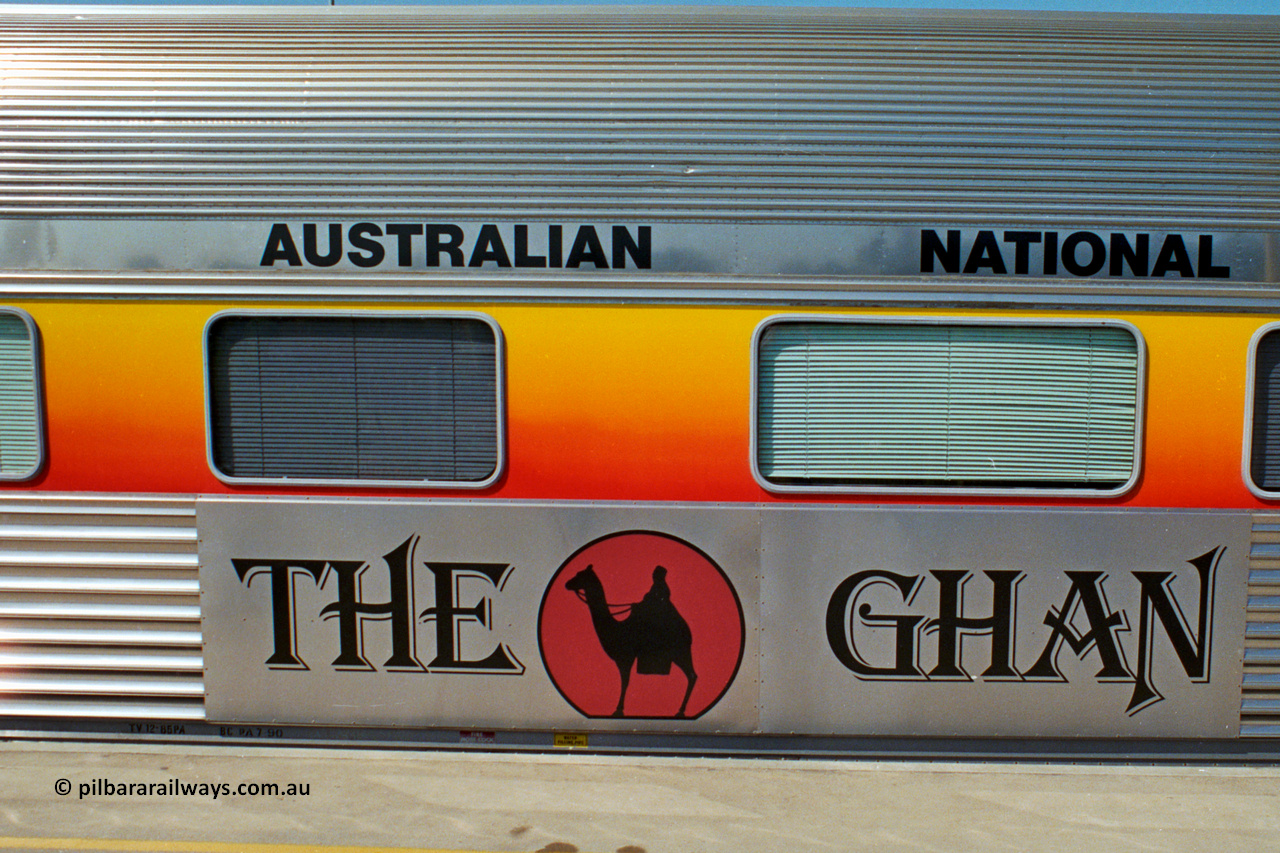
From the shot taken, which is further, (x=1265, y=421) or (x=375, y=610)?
(x=375, y=610)

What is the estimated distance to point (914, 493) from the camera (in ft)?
11.5

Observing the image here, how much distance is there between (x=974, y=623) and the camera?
11.6 feet

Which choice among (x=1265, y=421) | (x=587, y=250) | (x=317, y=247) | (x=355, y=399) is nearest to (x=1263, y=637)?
(x=1265, y=421)

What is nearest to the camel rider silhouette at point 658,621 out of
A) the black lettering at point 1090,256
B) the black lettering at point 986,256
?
the black lettering at point 986,256

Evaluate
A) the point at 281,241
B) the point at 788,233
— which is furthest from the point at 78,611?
the point at 788,233

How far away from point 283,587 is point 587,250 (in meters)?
1.81

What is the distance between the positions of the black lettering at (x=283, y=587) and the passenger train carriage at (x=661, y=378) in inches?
0.8

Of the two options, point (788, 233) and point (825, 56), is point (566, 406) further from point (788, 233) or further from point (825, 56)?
point (825, 56)

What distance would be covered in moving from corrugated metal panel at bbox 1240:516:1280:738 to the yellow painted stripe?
2981 mm

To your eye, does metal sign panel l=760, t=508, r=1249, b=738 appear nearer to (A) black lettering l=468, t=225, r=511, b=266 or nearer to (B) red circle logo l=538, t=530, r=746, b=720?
(B) red circle logo l=538, t=530, r=746, b=720

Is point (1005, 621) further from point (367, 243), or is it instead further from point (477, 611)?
point (367, 243)

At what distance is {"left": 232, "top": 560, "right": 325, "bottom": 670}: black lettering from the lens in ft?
11.9

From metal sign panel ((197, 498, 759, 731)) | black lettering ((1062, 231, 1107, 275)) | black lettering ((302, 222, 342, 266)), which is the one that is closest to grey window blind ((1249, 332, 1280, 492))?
black lettering ((1062, 231, 1107, 275))

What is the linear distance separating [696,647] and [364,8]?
2966mm
